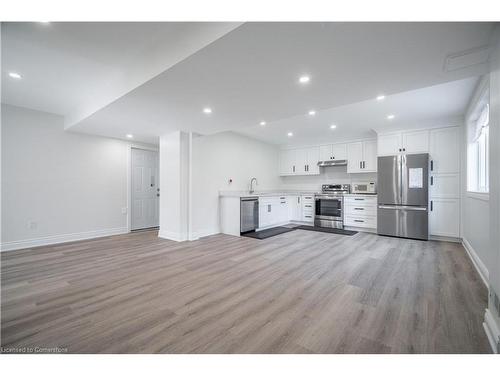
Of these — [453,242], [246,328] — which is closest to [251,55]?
[246,328]

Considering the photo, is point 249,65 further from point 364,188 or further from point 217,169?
point 364,188

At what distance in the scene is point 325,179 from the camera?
6.66 metres

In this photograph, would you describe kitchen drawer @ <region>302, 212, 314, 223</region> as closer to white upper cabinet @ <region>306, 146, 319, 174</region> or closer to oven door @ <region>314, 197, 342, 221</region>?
oven door @ <region>314, 197, 342, 221</region>

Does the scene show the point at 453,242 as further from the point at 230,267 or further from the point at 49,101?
the point at 49,101

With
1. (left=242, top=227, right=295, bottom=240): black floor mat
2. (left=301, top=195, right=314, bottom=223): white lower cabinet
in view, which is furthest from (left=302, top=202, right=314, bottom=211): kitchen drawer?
(left=242, top=227, right=295, bottom=240): black floor mat

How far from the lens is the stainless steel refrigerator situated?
172 inches

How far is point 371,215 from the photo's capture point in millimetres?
5223

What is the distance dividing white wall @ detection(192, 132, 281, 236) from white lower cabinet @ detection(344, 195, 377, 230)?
2.43 metres

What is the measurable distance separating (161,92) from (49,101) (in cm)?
251

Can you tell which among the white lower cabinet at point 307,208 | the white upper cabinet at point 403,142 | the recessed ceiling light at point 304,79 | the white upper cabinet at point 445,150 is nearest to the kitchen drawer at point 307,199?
the white lower cabinet at point 307,208

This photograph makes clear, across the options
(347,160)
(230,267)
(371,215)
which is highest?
(347,160)

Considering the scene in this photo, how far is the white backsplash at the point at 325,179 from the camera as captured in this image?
19.8 ft

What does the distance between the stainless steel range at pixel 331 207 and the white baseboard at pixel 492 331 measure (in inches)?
161
